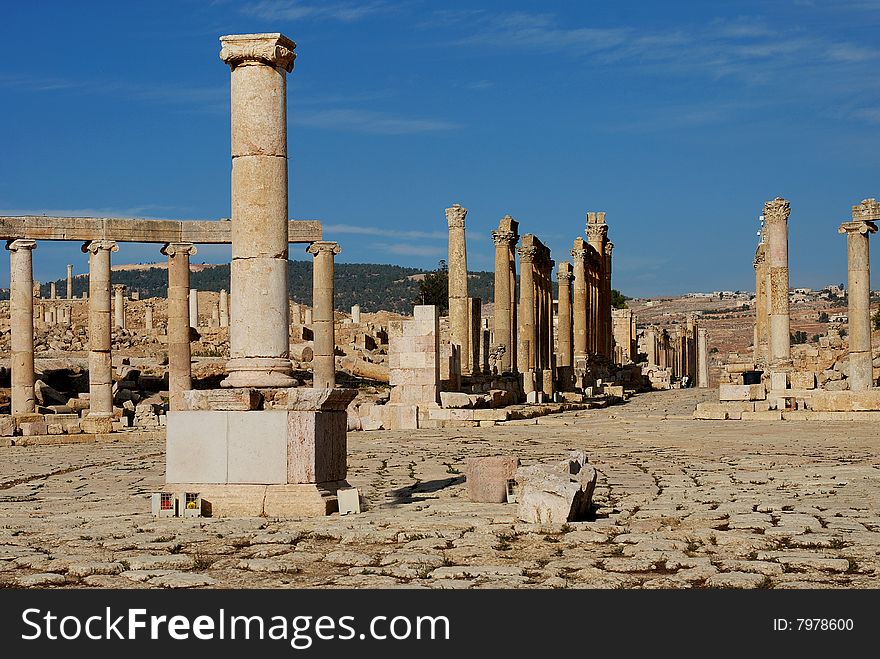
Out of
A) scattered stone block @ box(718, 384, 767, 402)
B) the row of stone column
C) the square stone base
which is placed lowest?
the square stone base

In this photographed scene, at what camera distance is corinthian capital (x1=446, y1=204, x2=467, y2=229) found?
3541cm

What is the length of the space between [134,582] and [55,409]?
2630 cm

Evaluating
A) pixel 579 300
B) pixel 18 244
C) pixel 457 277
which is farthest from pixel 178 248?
pixel 579 300

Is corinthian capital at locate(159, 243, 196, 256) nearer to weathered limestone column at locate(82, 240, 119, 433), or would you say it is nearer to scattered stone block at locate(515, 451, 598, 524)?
weathered limestone column at locate(82, 240, 119, 433)

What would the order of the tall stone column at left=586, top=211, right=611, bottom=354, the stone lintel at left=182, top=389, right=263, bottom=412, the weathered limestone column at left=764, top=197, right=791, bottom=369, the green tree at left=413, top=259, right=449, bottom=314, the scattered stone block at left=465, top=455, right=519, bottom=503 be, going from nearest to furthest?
the stone lintel at left=182, top=389, right=263, bottom=412 → the scattered stone block at left=465, top=455, right=519, bottom=503 → the weathered limestone column at left=764, top=197, right=791, bottom=369 → the tall stone column at left=586, top=211, right=611, bottom=354 → the green tree at left=413, top=259, right=449, bottom=314

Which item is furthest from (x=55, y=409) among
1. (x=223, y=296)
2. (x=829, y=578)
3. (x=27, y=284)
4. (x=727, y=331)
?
(x=727, y=331)

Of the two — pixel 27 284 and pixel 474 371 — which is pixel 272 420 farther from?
pixel 474 371

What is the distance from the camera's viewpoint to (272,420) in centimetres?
1086

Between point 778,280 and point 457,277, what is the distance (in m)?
9.16

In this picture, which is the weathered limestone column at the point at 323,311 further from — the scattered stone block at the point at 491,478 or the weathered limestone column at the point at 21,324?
the scattered stone block at the point at 491,478

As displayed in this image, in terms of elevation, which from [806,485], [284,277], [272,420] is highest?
[284,277]

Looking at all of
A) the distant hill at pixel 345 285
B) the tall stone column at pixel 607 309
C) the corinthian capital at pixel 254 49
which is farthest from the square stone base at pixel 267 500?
the distant hill at pixel 345 285

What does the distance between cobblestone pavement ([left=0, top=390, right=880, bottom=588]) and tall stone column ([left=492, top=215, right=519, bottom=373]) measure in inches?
755

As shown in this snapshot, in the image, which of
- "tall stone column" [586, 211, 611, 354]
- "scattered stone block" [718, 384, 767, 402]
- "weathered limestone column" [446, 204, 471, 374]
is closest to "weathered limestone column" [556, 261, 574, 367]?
"tall stone column" [586, 211, 611, 354]
